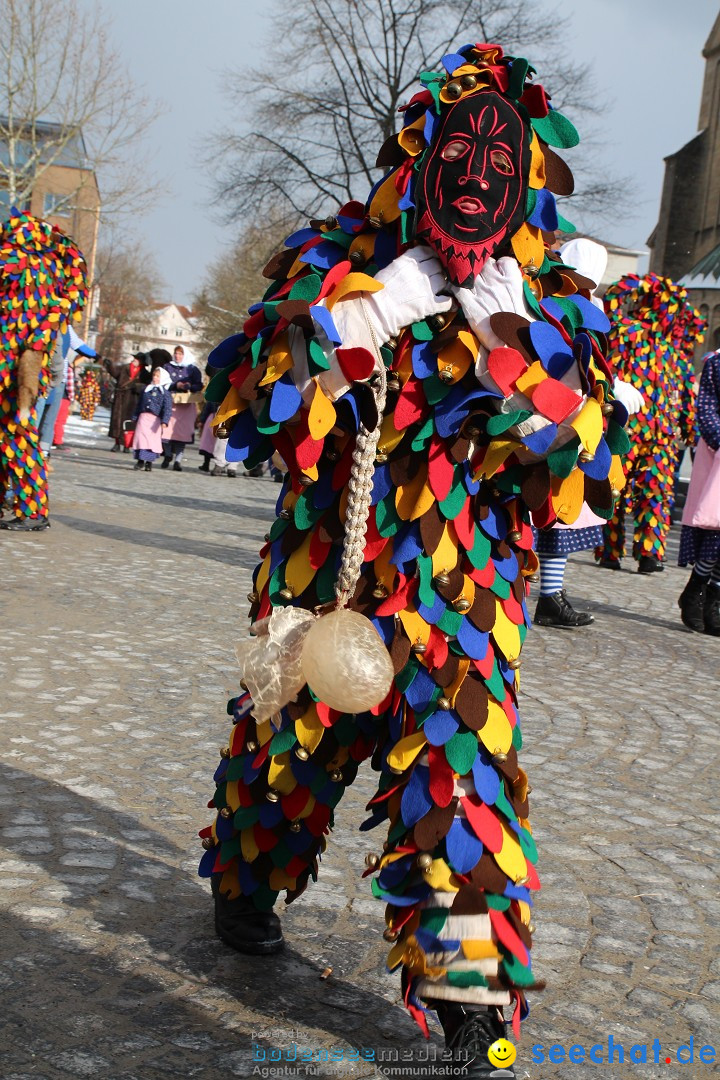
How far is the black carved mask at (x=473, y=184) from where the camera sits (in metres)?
2.20

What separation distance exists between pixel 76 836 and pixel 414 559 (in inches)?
59.0

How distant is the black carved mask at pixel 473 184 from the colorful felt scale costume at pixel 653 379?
25.3 feet

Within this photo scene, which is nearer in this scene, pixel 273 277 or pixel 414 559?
pixel 414 559

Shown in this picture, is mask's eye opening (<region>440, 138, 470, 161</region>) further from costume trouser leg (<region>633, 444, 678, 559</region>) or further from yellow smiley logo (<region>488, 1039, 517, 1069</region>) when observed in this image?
costume trouser leg (<region>633, 444, 678, 559</region>)

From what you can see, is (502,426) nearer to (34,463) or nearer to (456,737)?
(456,737)

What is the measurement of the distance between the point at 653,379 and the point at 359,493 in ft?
28.6

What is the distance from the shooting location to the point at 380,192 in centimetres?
231

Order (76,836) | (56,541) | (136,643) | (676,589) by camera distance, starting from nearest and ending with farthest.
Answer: (76,836) < (136,643) < (56,541) < (676,589)

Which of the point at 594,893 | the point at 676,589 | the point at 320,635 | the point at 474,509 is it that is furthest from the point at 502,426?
the point at 676,589

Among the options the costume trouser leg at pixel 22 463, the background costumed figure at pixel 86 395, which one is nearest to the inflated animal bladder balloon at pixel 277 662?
the costume trouser leg at pixel 22 463

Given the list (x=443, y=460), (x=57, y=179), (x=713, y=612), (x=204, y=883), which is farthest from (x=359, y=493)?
(x=57, y=179)

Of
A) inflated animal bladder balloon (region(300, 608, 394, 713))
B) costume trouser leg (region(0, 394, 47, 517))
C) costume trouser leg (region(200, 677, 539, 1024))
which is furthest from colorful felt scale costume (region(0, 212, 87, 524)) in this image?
inflated animal bladder balloon (region(300, 608, 394, 713))

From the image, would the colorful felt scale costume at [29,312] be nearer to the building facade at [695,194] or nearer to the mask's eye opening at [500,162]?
the mask's eye opening at [500,162]

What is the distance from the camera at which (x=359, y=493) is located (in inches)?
85.0
